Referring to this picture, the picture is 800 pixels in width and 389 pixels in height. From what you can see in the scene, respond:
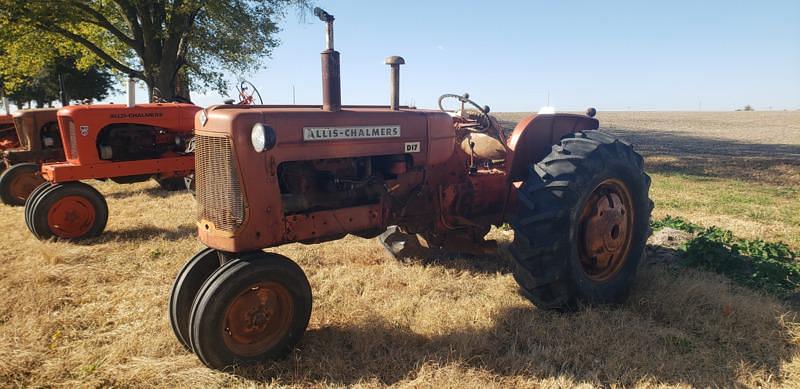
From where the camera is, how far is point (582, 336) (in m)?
3.09

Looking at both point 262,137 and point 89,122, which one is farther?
point 89,122

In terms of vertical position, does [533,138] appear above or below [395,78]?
below

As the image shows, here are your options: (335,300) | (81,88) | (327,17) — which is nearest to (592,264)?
(335,300)

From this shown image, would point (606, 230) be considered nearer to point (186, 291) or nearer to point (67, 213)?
point (186, 291)

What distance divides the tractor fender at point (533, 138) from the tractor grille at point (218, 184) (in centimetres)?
228

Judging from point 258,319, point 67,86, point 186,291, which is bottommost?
point 258,319

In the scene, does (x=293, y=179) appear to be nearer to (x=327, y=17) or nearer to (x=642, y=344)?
(x=327, y=17)

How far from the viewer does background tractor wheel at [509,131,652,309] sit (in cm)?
321

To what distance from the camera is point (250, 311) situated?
269cm

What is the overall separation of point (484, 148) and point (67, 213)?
487cm

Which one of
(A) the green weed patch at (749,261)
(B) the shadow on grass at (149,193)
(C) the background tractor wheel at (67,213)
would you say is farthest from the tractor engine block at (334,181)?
(B) the shadow on grass at (149,193)

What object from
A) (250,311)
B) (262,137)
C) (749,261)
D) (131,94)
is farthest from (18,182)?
(749,261)

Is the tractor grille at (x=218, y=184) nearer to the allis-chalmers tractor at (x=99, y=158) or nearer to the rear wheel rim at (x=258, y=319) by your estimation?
the rear wheel rim at (x=258, y=319)

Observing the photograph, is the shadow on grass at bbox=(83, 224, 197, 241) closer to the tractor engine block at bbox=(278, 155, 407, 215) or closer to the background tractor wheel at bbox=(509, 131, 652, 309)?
the tractor engine block at bbox=(278, 155, 407, 215)
